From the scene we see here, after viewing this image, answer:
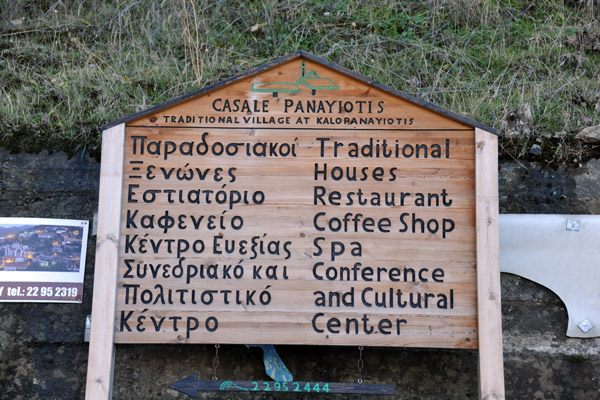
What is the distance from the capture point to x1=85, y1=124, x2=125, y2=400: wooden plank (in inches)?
115

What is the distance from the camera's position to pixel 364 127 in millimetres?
3170

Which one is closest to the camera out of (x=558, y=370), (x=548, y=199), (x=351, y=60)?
(x=558, y=370)

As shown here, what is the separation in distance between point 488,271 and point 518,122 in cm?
145

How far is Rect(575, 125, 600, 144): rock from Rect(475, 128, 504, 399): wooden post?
3.58ft

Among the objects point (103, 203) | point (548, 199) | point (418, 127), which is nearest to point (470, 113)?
point (548, 199)

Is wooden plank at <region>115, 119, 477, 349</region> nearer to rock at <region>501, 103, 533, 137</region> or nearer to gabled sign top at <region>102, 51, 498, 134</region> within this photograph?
gabled sign top at <region>102, 51, 498, 134</region>

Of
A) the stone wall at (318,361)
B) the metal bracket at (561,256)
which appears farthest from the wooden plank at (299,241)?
the metal bracket at (561,256)

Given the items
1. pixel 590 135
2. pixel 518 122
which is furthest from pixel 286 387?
pixel 590 135

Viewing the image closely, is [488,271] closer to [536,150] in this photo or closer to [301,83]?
[536,150]

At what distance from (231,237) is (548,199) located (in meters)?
2.03

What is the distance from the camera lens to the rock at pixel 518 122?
3.90m

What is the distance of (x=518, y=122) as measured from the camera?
397cm

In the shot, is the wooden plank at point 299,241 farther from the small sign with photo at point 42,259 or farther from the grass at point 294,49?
the grass at point 294,49

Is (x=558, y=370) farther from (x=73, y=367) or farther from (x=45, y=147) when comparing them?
(x=45, y=147)
